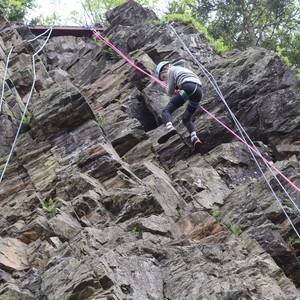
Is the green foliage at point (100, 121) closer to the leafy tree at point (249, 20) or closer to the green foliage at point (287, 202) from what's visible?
the green foliage at point (287, 202)

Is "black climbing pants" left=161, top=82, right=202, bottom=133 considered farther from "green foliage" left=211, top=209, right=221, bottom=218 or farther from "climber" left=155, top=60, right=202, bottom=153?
"green foliage" left=211, top=209, right=221, bottom=218

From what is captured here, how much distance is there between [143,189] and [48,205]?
1.83 m

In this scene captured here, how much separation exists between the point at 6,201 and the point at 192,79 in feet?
15.5

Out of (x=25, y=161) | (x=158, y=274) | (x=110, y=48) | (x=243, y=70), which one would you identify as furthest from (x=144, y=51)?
(x=158, y=274)

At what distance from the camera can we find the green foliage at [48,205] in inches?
426

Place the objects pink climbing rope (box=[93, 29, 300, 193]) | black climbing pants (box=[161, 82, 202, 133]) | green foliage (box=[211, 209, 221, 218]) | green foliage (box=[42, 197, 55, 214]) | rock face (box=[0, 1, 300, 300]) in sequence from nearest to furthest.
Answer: rock face (box=[0, 1, 300, 300])
green foliage (box=[42, 197, 55, 214])
green foliage (box=[211, 209, 221, 218])
pink climbing rope (box=[93, 29, 300, 193])
black climbing pants (box=[161, 82, 202, 133])

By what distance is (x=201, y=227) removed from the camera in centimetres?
1039

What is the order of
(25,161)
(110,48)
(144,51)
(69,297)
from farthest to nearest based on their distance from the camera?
1. (110,48)
2. (144,51)
3. (25,161)
4. (69,297)

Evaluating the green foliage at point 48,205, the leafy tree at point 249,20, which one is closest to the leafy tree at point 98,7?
the leafy tree at point 249,20

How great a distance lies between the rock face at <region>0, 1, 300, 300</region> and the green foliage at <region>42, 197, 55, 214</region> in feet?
0.11

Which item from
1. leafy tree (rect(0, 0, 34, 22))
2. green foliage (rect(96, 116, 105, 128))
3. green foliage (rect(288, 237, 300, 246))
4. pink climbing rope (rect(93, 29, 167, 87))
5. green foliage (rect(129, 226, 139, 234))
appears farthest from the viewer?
leafy tree (rect(0, 0, 34, 22))

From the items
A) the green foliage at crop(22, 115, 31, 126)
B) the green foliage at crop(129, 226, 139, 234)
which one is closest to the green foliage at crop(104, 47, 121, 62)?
the green foliage at crop(22, 115, 31, 126)

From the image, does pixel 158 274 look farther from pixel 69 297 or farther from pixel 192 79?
pixel 192 79

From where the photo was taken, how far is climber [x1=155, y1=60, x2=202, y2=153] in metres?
13.0
